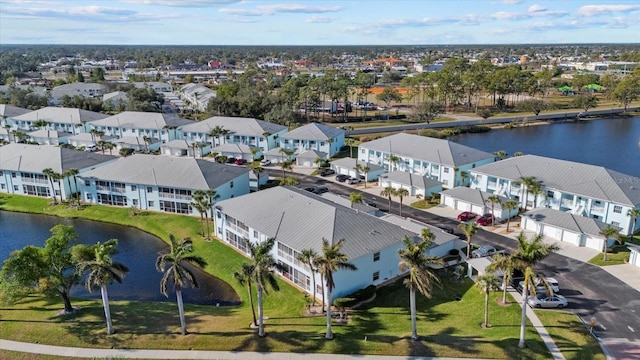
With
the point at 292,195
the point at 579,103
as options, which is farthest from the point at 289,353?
the point at 579,103

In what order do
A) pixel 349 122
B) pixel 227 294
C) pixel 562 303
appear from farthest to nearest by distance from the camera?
pixel 349 122, pixel 227 294, pixel 562 303

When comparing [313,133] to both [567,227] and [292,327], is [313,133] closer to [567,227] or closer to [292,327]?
[567,227]

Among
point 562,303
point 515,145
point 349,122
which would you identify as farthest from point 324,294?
point 349,122

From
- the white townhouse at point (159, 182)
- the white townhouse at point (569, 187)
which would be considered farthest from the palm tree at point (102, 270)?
the white townhouse at point (569, 187)

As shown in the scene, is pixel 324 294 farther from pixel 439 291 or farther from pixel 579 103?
pixel 579 103

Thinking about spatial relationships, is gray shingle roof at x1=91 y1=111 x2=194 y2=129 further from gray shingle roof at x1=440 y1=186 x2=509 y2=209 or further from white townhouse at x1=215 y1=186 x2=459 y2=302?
gray shingle roof at x1=440 y1=186 x2=509 y2=209

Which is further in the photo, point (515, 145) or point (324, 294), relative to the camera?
point (515, 145)

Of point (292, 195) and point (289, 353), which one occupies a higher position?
point (292, 195)

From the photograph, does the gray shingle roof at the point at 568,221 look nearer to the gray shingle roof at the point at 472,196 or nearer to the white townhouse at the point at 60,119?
the gray shingle roof at the point at 472,196

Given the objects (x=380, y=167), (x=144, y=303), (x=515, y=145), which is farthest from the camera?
(x=515, y=145)
